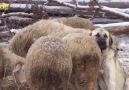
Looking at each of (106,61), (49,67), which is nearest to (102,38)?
(106,61)

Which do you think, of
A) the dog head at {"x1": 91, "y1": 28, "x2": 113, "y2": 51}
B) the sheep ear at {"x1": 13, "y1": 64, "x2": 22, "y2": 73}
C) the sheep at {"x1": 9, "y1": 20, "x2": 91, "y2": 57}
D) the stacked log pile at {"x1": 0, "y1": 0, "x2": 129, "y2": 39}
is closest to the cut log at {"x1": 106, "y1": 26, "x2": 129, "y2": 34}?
the stacked log pile at {"x1": 0, "y1": 0, "x2": 129, "y2": 39}

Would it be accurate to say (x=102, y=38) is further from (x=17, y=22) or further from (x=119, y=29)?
(x=17, y=22)

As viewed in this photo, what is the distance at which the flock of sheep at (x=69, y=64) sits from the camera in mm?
5699

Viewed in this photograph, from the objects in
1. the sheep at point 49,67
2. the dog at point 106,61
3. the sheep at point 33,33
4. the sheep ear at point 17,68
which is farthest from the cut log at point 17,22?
the sheep at point 49,67

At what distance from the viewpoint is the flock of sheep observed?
224 inches

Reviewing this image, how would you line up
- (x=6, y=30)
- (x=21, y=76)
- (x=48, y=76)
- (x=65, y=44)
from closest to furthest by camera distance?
(x=48, y=76), (x=65, y=44), (x=21, y=76), (x=6, y=30)

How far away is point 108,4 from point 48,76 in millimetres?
8687

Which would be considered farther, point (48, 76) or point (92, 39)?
point (92, 39)

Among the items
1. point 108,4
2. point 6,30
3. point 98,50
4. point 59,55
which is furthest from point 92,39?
point 108,4

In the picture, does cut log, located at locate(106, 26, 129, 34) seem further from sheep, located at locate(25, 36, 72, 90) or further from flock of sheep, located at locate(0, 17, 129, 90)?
sheep, located at locate(25, 36, 72, 90)

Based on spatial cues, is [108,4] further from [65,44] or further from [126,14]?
[65,44]

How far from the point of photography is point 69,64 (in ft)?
19.1

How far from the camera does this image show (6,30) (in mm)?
12781

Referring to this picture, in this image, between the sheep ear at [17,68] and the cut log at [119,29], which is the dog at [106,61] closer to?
the sheep ear at [17,68]
